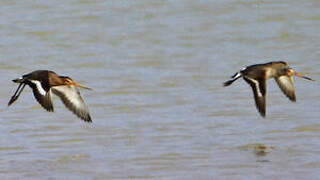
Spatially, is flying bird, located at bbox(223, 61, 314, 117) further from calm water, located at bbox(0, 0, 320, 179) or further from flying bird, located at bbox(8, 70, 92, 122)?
flying bird, located at bbox(8, 70, 92, 122)

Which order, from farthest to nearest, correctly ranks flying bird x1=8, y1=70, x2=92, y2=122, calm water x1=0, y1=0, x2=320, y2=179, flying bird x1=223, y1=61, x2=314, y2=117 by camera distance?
flying bird x1=223, y1=61, x2=314, y2=117
flying bird x1=8, y1=70, x2=92, y2=122
calm water x1=0, y1=0, x2=320, y2=179

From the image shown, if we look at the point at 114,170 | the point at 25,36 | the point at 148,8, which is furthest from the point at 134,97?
the point at 148,8

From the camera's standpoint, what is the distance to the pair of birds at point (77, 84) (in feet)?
30.7

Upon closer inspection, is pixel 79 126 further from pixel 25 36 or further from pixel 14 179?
pixel 25 36

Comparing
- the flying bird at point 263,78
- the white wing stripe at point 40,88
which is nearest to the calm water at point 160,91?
the flying bird at point 263,78

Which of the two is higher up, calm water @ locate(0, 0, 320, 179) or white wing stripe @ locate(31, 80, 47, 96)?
white wing stripe @ locate(31, 80, 47, 96)

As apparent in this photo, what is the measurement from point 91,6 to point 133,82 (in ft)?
18.8

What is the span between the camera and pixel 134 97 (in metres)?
11.3

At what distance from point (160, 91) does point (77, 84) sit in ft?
5.88

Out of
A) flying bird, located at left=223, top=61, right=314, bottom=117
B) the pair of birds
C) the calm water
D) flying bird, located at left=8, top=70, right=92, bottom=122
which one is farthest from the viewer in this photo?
flying bird, located at left=223, top=61, right=314, bottom=117

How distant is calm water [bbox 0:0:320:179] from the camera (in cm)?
852

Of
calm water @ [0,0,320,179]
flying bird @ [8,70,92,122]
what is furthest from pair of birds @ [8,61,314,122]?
calm water @ [0,0,320,179]

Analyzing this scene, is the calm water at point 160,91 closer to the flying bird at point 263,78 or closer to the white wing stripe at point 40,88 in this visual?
the flying bird at point 263,78

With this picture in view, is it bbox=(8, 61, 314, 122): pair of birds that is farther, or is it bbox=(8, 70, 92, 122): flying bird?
bbox=(8, 61, 314, 122): pair of birds
